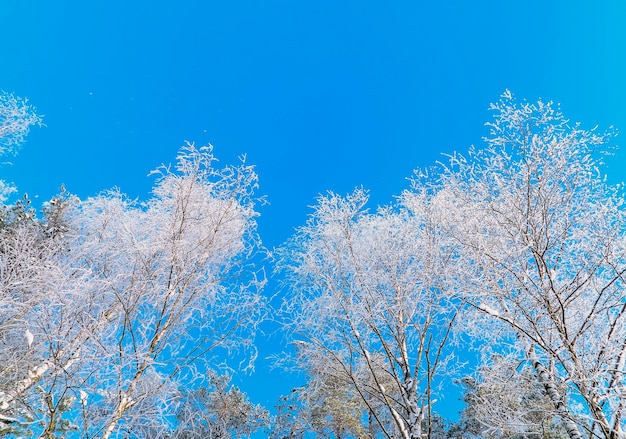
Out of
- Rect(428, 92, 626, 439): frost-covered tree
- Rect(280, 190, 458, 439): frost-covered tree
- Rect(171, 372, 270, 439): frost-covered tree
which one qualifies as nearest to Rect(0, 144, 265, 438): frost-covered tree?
Rect(280, 190, 458, 439): frost-covered tree

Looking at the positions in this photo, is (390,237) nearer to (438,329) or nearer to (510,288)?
(438,329)

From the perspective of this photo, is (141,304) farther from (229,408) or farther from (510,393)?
(229,408)

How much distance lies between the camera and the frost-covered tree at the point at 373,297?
20.4ft

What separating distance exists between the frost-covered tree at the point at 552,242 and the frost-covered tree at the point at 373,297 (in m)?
1.43

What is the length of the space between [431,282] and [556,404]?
2.11 m

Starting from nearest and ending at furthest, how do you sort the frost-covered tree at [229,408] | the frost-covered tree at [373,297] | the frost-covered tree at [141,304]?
the frost-covered tree at [141,304] → the frost-covered tree at [373,297] → the frost-covered tree at [229,408]

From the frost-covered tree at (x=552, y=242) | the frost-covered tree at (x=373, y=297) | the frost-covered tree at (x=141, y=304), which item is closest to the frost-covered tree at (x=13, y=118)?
the frost-covered tree at (x=141, y=304)

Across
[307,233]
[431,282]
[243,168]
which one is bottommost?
[431,282]

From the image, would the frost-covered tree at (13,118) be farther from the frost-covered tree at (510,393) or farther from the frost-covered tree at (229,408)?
the frost-covered tree at (229,408)

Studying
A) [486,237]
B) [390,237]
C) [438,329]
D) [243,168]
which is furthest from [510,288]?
[243,168]

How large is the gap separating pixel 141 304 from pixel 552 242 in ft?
16.1

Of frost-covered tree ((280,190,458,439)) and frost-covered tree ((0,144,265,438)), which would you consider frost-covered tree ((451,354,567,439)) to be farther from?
frost-covered tree ((0,144,265,438))

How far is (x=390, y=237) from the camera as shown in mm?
7059

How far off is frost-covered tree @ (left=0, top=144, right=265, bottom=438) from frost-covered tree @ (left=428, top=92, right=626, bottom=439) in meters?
3.00
